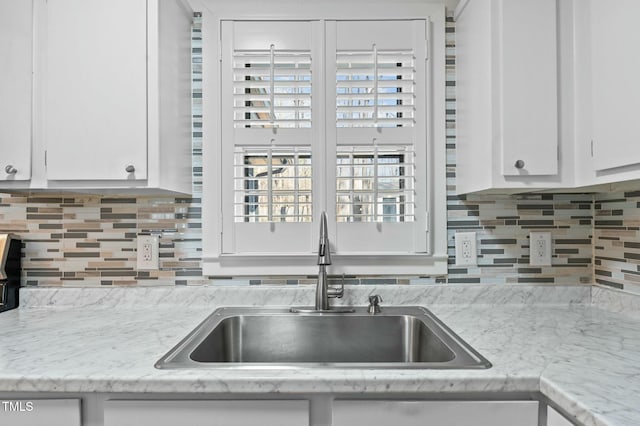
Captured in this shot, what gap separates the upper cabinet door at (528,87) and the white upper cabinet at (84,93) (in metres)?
1.16

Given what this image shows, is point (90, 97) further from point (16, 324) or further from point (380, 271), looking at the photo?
point (380, 271)

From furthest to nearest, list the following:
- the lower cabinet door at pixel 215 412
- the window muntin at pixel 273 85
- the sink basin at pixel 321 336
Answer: the window muntin at pixel 273 85
the sink basin at pixel 321 336
the lower cabinet door at pixel 215 412

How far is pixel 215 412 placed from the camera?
95 centimetres

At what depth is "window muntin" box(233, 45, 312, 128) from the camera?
1614mm

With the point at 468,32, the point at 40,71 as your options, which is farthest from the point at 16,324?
the point at 468,32

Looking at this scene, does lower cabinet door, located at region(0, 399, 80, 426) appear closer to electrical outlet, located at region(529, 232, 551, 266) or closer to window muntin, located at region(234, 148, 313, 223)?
window muntin, located at region(234, 148, 313, 223)

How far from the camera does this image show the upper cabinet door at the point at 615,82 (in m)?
1.08

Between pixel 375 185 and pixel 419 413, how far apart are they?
0.89 meters

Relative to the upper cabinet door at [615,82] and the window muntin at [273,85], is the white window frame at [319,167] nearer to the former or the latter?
the window muntin at [273,85]

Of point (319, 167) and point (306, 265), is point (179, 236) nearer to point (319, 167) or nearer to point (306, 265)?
point (306, 265)

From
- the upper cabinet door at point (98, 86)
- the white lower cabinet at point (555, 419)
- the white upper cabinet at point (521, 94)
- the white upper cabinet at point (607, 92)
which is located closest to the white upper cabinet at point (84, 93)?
the upper cabinet door at point (98, 86)

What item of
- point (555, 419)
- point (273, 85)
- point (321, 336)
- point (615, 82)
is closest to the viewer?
point (555, 419)

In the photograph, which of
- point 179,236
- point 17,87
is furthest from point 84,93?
point 179,236

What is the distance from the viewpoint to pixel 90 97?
1.33 meters
